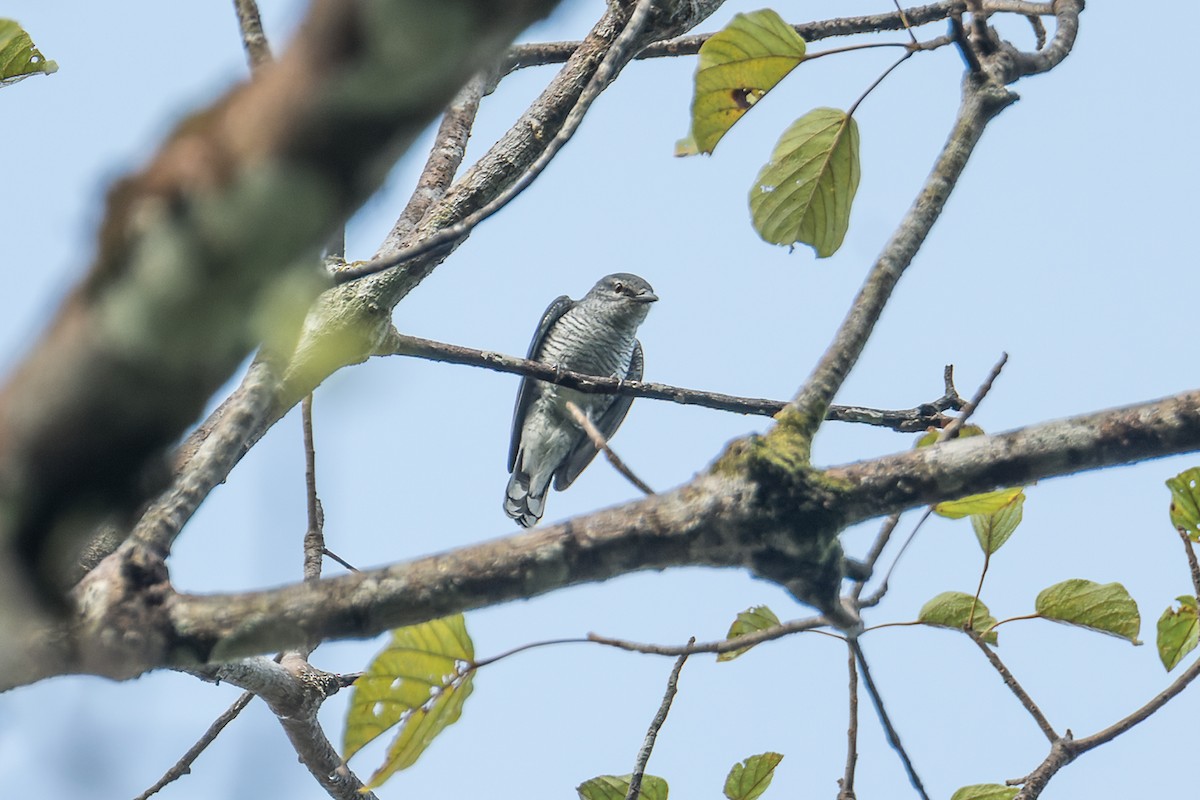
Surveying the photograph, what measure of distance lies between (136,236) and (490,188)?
2683 mm

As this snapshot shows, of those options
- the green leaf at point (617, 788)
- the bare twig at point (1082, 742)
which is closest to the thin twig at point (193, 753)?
the green leaf at point (617, 788)

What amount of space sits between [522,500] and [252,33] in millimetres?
8082

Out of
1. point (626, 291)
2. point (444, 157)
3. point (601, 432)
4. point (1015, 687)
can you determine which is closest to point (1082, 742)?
point (1015, 687)

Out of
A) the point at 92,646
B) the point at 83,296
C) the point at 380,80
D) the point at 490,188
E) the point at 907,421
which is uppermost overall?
the point at 490,188

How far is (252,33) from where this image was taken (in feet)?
4.54

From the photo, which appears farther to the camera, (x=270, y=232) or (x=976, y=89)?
(x=976, y=89)

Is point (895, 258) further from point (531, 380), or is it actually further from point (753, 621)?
point (531, 380)

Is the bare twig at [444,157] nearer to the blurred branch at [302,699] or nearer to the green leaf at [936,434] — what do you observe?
the blurred branch at [302,699]

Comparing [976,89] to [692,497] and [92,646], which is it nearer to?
[692,497]

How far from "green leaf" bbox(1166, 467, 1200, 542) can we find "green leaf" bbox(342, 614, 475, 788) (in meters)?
1.53

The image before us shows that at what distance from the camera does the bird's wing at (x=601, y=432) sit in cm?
902

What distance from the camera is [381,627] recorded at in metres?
1.66

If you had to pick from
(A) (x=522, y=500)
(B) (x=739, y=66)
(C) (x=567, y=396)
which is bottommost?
(B) (x=739, y=66)

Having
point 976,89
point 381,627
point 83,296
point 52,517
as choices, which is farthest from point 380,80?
point 976,89
